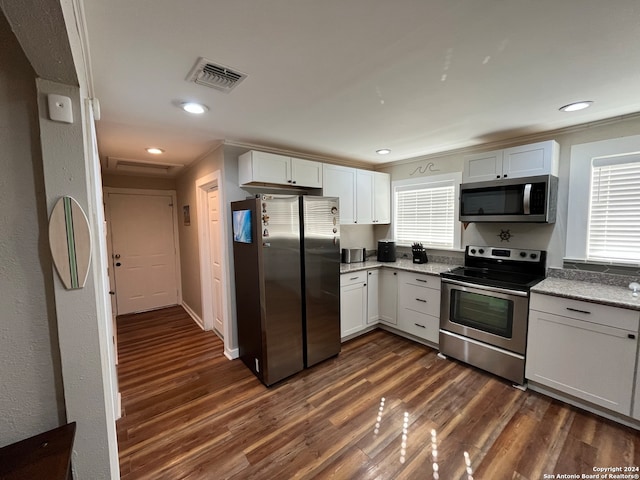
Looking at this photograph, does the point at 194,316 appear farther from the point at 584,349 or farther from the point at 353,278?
the point at 584,349

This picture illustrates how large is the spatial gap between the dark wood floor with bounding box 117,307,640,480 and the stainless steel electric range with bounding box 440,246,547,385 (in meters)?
0.18

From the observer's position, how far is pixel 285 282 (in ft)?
8.20

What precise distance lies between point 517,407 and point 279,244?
2.38m

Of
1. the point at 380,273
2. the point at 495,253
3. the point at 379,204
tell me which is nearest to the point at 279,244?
the point at 380,273

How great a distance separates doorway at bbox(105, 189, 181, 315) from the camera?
13.8 ft

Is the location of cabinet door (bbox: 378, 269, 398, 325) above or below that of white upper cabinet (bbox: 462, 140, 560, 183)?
below

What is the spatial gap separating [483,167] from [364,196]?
1.42m

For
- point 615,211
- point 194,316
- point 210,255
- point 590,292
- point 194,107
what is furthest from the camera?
point 194,316

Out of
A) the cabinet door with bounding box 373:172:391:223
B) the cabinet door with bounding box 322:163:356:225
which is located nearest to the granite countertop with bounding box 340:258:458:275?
the cabinet door with bounding box 322:163:356:225

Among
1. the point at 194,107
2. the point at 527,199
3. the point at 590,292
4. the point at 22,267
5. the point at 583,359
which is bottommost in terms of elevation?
the point at 583,359

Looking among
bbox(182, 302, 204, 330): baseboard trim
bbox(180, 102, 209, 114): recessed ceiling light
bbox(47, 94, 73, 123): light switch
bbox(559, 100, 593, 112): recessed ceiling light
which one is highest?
bbox(559, 100, 593, 112): recessed ceiling light

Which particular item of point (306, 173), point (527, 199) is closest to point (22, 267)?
point (306, 173)

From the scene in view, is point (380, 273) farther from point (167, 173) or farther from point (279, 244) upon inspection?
point (167, 173)

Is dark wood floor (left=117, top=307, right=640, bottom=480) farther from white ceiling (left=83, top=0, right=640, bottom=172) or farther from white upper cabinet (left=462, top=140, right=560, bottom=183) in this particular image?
white ceiling (left=83, top=0, right=640, bottom=172)
